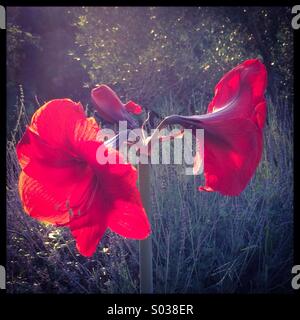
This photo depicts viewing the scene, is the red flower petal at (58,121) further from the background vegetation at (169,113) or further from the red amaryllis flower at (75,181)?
the background vegetation at (169,113)

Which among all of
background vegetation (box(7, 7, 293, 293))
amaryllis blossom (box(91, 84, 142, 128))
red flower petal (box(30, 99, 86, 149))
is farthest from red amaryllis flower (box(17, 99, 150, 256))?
background vegetation (box(7, 7, 293, 293))

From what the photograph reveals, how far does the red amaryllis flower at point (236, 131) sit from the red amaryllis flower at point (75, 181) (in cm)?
17

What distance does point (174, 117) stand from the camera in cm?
79

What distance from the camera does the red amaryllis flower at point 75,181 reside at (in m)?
0.70

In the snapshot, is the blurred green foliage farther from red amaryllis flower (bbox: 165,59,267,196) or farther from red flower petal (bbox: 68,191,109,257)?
red flower petal (bbox: 68,191,109,257)

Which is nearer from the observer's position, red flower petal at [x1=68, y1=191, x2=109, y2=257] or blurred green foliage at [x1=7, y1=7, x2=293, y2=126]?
red flower petal at [x1=68, y1=191, x2=109, y2=257]

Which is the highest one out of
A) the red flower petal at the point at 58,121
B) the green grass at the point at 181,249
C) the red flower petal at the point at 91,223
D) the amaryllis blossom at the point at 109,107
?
the amaryllis blossom at the point at 109,107

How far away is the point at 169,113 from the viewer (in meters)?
2.80

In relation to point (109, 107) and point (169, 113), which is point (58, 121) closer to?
point (109, 107)

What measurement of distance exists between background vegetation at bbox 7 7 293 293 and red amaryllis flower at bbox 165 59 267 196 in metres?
0.81

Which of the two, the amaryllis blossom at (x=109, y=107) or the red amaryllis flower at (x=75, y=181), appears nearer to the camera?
the red amaryllis flower at (x=75, y=181)

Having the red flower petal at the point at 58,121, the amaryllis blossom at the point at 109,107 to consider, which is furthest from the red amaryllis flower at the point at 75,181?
the amaryllis blossom at the point at 109,107

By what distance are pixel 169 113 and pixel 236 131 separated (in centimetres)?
203

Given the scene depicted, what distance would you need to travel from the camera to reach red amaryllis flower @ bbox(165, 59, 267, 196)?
79cm
